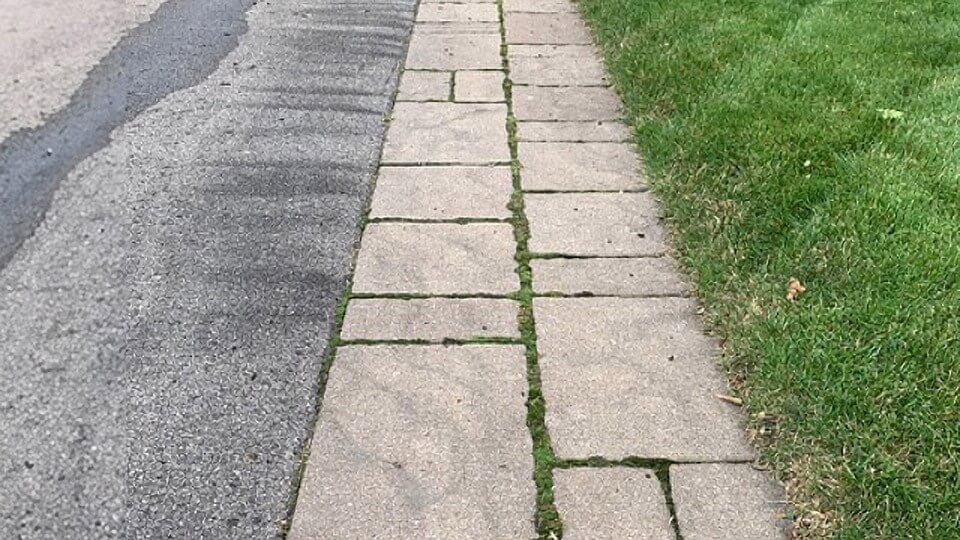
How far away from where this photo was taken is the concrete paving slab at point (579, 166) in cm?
375

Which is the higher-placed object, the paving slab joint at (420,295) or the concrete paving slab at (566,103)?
the paving slab joint at (420,295)

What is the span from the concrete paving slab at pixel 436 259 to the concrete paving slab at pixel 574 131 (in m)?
0.91

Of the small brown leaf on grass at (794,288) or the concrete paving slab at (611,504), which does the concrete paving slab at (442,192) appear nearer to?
the small brown leaf on grass at (794,288)

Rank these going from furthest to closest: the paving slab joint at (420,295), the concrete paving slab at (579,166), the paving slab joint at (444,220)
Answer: the concrete paving slab at (579,166) → the paving slab joint at (444,220) → the paving slab joint at (420,295)

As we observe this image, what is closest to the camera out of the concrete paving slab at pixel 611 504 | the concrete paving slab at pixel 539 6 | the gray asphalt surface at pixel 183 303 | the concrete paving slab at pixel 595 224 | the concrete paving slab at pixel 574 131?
the concrete paving slab at pixel 611 504

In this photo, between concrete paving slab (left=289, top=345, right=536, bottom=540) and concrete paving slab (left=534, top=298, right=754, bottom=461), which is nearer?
concrete paving slab (left=289, top=345, right=536, bottom=540)

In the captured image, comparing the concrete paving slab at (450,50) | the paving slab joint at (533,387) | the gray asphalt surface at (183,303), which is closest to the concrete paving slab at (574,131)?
the paving slab joint at (533,387)

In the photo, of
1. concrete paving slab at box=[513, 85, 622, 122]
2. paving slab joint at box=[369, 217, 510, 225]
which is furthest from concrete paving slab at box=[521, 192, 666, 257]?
concrete paving slab at box=[513, 85, 622, 122]

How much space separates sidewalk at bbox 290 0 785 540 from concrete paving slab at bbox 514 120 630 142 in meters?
0.01

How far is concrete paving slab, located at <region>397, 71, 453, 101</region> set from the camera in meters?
4.72

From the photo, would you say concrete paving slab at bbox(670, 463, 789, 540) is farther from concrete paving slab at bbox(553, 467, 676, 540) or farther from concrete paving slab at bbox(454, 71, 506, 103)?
concrete paving slab at bbox(454, 71, 506, 103)

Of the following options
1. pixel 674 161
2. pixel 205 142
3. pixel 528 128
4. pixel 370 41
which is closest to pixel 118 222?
pixel 205 142

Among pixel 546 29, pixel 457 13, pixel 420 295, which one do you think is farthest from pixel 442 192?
pixel 457 13

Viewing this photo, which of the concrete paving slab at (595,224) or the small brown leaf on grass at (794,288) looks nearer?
the small brown leaf on grass at (794,288)
